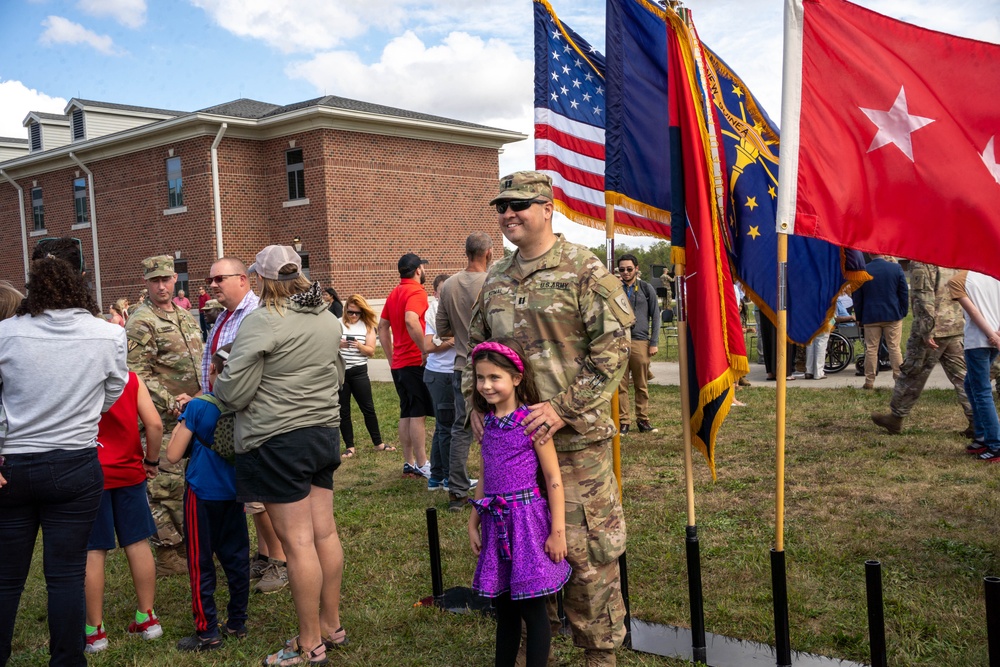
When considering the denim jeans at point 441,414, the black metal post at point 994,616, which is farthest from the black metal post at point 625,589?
the denim jeans at point 441,414

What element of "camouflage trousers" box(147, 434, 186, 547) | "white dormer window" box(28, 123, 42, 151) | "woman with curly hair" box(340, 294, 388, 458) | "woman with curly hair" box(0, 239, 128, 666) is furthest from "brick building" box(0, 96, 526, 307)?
"woman with curly hair" box(0, 239, 128, 666)

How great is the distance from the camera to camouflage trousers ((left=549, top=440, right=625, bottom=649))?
378cm

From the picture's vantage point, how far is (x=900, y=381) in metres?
9.01

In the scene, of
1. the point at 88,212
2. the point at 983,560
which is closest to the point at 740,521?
the point at 983,560

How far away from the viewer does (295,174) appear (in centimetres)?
3033

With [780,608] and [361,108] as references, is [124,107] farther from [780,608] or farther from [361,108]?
[780,608]

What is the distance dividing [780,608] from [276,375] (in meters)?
2.71

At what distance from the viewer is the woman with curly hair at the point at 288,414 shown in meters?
4.36

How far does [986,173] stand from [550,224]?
81.6 inches

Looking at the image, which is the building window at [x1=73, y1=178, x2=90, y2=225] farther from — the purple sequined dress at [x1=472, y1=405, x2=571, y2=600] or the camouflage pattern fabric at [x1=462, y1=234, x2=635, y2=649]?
the purple sequined dress at [x1=472, y1=405, x2=571, y2=600]

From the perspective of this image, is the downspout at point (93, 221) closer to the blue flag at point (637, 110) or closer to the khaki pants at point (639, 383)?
the khaki pants at point (639, 383)

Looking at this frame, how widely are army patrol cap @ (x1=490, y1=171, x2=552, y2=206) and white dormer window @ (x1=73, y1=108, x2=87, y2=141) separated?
38.0m

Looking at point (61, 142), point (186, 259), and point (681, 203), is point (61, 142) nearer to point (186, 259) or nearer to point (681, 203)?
point (186, 259)

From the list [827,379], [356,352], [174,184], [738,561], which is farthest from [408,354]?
[174,184]
